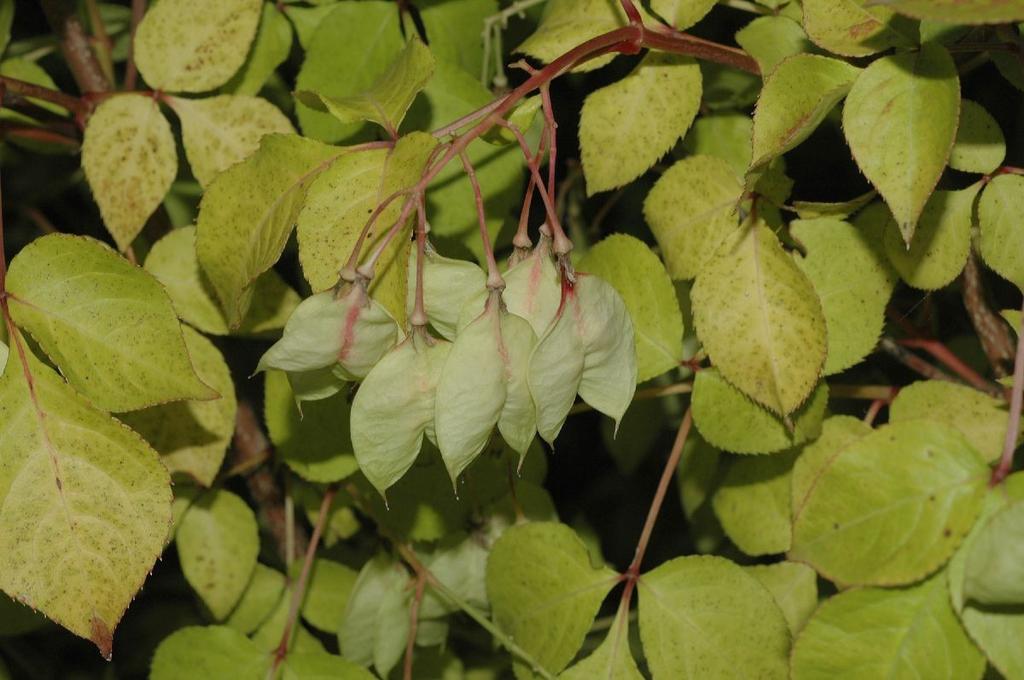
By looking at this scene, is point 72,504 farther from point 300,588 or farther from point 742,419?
point 742,419

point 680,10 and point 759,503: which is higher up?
point 680,10

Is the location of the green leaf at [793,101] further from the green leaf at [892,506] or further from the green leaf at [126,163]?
the green leaf at [126,163]

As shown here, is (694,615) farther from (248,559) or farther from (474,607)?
(248,559)

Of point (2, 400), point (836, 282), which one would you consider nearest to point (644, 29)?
point (836, 282)

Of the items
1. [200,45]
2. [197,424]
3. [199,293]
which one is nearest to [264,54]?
[200,45]

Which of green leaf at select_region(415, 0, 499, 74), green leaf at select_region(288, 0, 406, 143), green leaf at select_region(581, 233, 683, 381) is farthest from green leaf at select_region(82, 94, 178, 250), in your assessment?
green leaf at select_region(581, 233, 683, 381)

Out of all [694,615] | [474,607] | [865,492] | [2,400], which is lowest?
[474,607]

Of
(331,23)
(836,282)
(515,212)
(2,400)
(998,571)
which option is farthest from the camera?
(515,212)

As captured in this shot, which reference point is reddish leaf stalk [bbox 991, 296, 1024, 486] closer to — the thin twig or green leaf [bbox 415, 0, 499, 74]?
the thin twig
